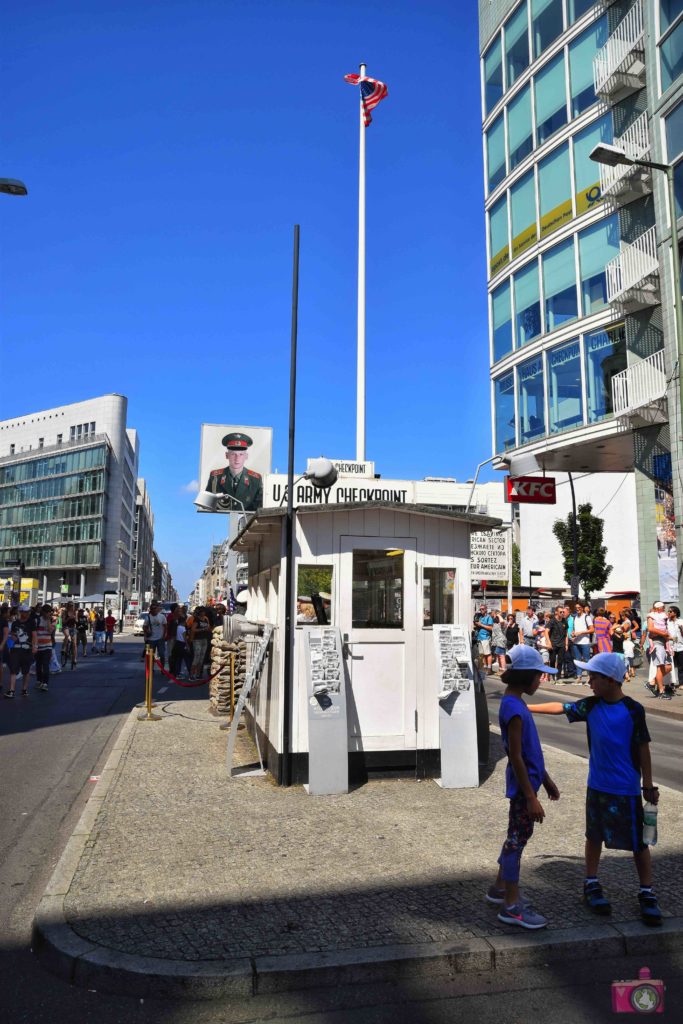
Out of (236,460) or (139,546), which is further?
(139,546)

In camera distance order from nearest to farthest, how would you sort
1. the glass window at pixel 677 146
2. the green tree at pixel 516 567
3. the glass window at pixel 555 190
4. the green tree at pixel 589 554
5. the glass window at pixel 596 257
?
the glass window at pixel 677 146 → the glass window at pixel 596 257 → the glass window at pixel 555 190 → the green tree at pixel 589 554 → the green tree at pixel 516 567

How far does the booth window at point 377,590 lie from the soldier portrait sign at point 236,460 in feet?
107

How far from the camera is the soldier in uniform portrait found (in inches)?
1590

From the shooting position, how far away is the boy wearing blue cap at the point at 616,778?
4.34 metres

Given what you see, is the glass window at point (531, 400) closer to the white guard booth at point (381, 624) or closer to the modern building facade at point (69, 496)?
the white guard booth at point (381, 624)

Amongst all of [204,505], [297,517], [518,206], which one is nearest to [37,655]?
[204,505]

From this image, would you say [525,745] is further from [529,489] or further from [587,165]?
[587,165]

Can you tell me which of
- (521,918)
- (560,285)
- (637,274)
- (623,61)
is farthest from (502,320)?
(521,918)

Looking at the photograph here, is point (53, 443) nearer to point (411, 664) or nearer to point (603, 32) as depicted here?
point (603, 32)

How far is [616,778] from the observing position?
436 cm

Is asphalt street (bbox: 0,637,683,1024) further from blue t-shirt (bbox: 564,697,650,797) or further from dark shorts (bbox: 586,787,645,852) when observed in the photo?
blue t-shirt (bbox: 564,697,650,797)

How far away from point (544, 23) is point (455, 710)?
2703 centimetres

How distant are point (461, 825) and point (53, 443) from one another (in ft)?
383

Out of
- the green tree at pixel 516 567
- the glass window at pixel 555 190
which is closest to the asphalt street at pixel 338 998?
the glass window at pixel 555 190
